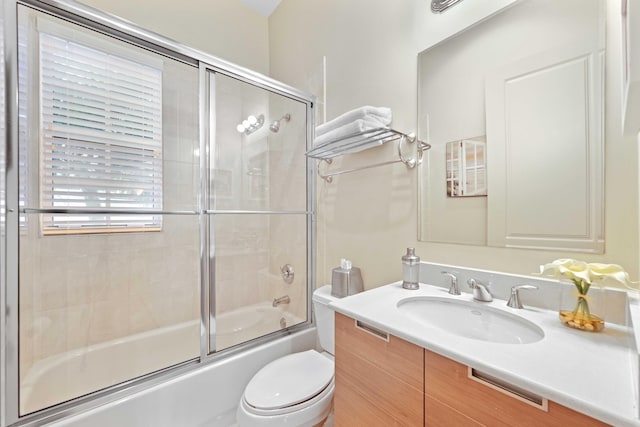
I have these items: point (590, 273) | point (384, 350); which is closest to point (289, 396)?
point (384, 350)

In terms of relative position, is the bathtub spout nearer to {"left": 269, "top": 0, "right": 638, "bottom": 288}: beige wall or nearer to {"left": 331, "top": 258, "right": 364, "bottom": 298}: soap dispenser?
{"left": 269, "top": 0, "right": 638, "bottom": 288}: beige wall

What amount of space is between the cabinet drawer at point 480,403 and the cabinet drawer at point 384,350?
3cm

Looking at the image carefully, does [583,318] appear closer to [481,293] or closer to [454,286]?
[481,293]

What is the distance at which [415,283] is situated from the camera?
1.15 m

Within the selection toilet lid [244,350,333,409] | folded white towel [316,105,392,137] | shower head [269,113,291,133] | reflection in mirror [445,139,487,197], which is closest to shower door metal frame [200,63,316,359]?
shower head [269,113,291,133]

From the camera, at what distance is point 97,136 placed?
158 cm

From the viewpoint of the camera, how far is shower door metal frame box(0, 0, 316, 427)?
1.02 metres

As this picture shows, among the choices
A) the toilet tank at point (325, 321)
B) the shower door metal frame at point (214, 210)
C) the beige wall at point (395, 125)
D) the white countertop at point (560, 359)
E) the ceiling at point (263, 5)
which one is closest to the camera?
the white countertop at point (560, 359)

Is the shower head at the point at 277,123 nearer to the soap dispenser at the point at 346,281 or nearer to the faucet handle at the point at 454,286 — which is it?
the soap dispenser at the point at 346,281

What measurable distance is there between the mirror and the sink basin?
271 mm

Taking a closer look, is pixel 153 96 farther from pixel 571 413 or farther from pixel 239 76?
pixel 571 413

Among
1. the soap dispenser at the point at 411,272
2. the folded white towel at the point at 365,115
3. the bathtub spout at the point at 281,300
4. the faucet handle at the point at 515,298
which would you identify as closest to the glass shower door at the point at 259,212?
the bathtub spout at the point at 281,300

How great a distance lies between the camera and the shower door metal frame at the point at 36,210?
1021 millimetres

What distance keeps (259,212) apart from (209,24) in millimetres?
1515
